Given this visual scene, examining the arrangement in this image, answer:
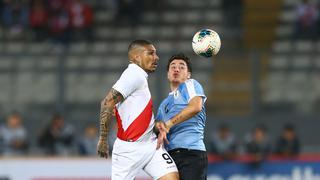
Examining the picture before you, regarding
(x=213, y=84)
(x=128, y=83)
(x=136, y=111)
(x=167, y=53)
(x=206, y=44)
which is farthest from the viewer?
(x=213, y=84)

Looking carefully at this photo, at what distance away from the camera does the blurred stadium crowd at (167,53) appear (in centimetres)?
1711

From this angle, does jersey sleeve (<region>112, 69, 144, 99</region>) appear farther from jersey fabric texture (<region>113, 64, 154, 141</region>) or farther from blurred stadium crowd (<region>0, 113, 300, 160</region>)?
blurred stadium crowd (<region>0, 113, 300, 160</region>)

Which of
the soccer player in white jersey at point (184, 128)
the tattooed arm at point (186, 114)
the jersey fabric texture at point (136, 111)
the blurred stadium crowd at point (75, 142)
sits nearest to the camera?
the tattooed arm at point (186, 114)

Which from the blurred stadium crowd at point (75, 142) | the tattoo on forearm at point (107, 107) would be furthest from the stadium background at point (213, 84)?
the tattoo on forearm at point (107, 107)

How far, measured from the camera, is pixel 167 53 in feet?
57.3

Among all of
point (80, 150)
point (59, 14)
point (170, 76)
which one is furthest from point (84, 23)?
point (170, 76)

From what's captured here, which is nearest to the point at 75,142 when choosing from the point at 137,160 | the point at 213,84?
the point at 213,84

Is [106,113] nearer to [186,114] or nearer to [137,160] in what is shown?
[137,160]

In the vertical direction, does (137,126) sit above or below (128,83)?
below

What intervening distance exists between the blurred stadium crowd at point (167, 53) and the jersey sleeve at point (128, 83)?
5581 millimetres

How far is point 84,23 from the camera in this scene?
21469 millimetres

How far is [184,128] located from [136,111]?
0.53 meters

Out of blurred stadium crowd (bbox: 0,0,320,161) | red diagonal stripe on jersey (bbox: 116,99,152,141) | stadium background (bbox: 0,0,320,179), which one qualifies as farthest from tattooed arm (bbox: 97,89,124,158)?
stadium background (bbox: 0,0,320,179)

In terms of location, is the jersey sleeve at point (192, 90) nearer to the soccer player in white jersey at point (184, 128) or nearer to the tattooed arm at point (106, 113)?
the soccer player in white jersey at point (184, 128)
